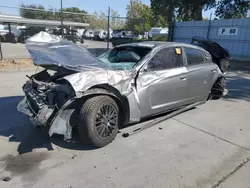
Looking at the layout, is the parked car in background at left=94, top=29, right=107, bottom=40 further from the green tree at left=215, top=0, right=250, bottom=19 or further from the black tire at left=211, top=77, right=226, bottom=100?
the black tire at left=211, top=77, right=226, bottom=100

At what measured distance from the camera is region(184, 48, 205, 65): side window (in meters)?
5.07

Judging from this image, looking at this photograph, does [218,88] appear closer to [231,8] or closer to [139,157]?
[139,157]

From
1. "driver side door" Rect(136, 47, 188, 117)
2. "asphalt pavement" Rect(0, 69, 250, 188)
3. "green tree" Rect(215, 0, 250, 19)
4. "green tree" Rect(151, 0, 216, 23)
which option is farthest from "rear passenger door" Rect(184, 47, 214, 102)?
"green tree" Rect(215, 0, 250, 19)

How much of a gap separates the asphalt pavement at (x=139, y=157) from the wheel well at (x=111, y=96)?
422 millimetres

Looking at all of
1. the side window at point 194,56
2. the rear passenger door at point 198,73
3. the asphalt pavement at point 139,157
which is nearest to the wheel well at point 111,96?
the asphalt pavement at point 139,157

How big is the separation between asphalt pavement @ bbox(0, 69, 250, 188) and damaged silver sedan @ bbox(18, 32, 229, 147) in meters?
0.34

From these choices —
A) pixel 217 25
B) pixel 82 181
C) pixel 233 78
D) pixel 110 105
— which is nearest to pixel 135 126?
pixel 110 105

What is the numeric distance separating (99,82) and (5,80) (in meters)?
6.02

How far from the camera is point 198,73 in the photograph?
5164mm

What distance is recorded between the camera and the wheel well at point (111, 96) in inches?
138

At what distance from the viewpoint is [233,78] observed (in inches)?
394

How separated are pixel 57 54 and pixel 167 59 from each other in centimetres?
201

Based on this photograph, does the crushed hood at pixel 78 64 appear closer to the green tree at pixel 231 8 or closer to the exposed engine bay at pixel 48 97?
the exposed engine bay at pixel 48 97

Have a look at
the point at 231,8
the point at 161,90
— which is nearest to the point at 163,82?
the point at 161,90
